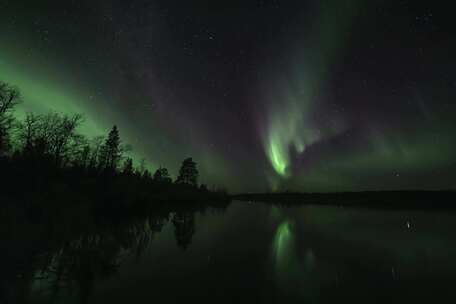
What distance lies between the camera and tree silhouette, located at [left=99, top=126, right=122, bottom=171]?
53450 mm

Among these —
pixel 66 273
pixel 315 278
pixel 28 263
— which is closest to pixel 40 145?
Result: pixel 28 263

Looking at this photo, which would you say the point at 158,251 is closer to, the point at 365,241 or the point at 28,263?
the point at 28,263

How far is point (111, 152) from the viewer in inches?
2338

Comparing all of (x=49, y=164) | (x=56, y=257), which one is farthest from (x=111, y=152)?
(x=56, y=257)

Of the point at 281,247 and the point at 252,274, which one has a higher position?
the point at 281,247

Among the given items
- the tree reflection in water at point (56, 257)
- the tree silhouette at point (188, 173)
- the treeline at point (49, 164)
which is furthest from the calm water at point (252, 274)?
the tree silhouette at point (188, 173)

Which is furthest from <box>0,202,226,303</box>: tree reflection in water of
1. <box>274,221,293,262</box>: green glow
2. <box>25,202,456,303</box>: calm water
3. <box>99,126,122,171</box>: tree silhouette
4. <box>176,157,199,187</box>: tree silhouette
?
<box>176,157,199,187</box>: tree silhouette

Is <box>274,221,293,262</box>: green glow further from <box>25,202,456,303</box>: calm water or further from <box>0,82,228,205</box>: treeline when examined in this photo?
<box>0,82,228,205</box>: treeline

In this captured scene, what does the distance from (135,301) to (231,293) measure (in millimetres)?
3305

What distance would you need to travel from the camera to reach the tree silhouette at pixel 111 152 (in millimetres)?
53450

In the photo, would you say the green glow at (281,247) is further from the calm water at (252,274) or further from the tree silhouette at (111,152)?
the tree silhouette at (111,152)

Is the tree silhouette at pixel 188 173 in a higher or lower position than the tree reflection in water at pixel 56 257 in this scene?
higher

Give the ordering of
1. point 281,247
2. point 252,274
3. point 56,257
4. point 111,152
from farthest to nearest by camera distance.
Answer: point 111,152 → point 281,247 → point 56,257 → point 252,274

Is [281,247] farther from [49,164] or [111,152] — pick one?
[111,152]
